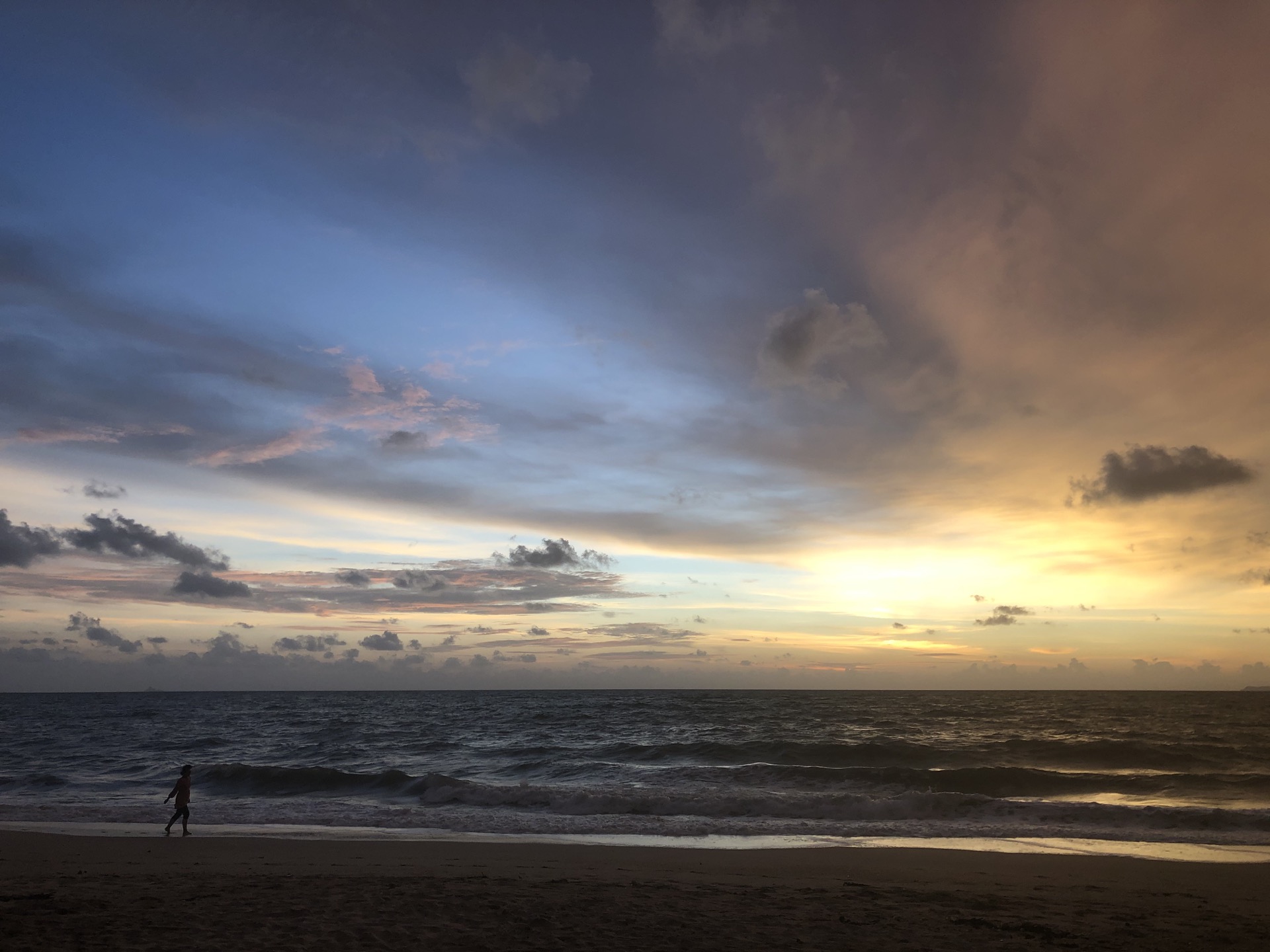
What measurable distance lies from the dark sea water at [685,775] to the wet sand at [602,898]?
5.01m

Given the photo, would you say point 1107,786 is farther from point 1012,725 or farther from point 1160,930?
point 1012,725

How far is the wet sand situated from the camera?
9641 mm

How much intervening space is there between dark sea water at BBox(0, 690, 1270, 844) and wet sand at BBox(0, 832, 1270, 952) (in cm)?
501

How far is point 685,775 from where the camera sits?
3175 centimetres

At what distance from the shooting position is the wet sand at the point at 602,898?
9.64 meters

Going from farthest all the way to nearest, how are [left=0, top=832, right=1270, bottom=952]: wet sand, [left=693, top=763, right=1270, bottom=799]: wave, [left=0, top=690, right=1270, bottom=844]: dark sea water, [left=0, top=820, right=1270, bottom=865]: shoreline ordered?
[left=693, top=763, right=1270, bottom=799]: wave
[left=0, top=690, right=1270, bottom=844]: dark sea water
[left=0, top=820, right=1270, bottom=865]: shoreline
[left=0, top=832, right=1270, bottom=952]: wet sand

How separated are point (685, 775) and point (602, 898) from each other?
68.3 ft

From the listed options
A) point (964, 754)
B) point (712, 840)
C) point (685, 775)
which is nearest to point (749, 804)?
point (712, 840)

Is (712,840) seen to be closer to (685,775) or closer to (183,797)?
(685,775)

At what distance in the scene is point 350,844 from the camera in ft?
57.9

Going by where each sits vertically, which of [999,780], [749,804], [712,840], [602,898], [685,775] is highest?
[602,898]

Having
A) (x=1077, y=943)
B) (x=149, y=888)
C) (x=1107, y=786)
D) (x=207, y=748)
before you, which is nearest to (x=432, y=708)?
(x=207, y=748)

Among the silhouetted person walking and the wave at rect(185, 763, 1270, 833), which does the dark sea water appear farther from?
the silhouetted person walking

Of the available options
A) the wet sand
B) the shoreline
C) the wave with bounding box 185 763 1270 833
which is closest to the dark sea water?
the wave with bounding box 185 763 1270 833
